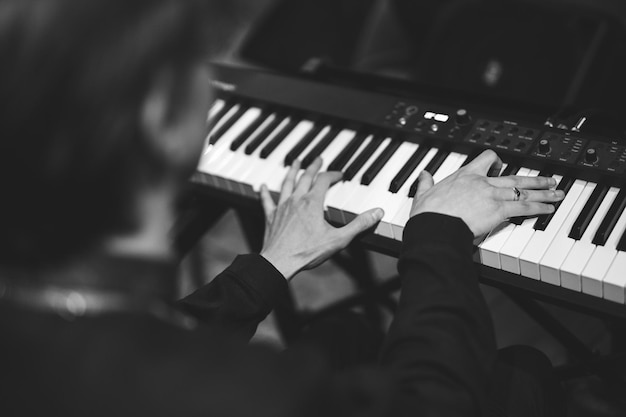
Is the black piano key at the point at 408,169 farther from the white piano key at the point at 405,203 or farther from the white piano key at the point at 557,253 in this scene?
the white piano key at the point at 557,253

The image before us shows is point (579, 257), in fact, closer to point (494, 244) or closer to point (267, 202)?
point (494, 244)

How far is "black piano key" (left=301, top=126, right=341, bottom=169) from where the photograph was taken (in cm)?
163

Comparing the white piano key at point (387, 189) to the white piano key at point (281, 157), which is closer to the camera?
the white piano key at point (387, 189)

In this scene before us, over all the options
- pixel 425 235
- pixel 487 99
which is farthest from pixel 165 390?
pixel 487 99

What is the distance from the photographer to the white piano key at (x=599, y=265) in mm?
1249

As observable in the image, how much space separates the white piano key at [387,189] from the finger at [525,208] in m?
0.23

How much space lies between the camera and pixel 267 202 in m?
1.58

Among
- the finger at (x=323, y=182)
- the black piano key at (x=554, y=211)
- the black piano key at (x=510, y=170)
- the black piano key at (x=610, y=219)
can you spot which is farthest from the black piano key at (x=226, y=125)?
the black piano key at (x=610, y=219)

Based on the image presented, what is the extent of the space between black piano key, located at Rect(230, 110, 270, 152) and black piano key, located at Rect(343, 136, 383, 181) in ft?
0.97

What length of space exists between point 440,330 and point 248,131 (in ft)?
2.86

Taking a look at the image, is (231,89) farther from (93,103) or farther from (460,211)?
(93,103)

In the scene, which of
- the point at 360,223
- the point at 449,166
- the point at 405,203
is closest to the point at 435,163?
the point at 449,166

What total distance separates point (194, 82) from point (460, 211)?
0.59 meters

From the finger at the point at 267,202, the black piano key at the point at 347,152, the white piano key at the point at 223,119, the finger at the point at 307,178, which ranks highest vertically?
the black piano key at the point at 347,152
